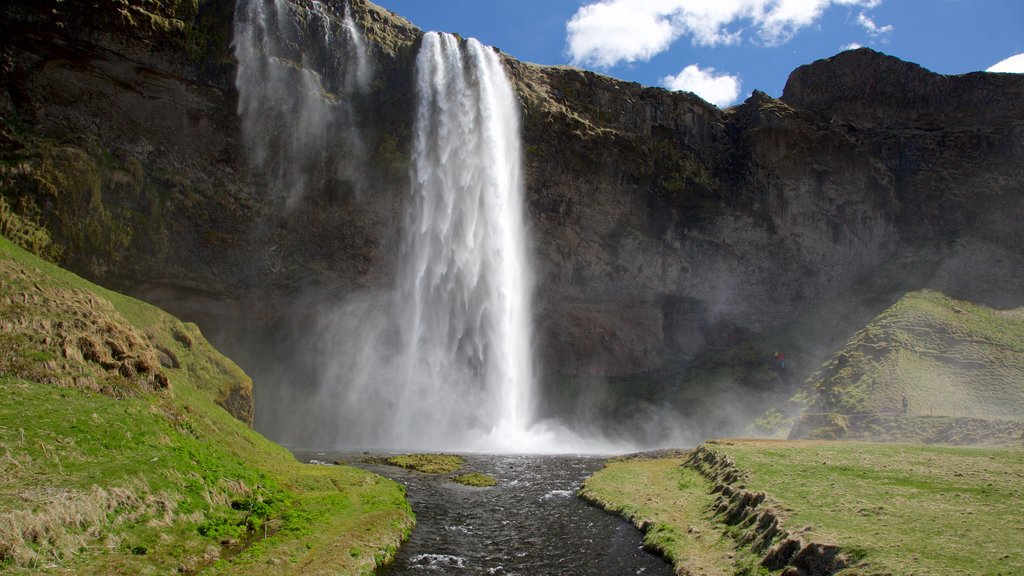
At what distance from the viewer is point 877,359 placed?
169 feet

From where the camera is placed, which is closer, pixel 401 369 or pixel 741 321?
pixel 401 369

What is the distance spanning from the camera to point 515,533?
19688 mm

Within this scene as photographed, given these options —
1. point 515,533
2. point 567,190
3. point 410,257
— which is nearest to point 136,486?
point 515,533

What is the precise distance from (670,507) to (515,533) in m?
6.21

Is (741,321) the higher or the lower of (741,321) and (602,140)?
the lower

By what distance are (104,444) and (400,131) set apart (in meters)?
41.5

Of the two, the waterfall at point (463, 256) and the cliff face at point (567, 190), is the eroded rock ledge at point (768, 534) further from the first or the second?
the cliff face at point (567, 190)

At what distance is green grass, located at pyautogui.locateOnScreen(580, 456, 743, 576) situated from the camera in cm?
1641

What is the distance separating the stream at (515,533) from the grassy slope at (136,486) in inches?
41.2

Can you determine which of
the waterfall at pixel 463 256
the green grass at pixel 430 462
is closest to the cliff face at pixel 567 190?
the waterfall at pixel 463 256

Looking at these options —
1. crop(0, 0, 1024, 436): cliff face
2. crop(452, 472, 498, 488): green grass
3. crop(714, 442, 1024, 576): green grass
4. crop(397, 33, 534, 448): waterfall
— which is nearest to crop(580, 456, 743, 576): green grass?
crop(714, 442, 1024, 576): green grass

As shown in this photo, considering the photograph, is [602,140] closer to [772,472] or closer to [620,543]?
[772,472]

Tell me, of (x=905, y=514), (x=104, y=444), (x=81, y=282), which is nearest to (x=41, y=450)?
(x=104, y=444)

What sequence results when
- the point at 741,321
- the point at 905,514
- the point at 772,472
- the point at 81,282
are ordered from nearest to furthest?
1. the point at 905,514
2. the point at 772,472
3. the point at 81,282
4. the point at 741,321
